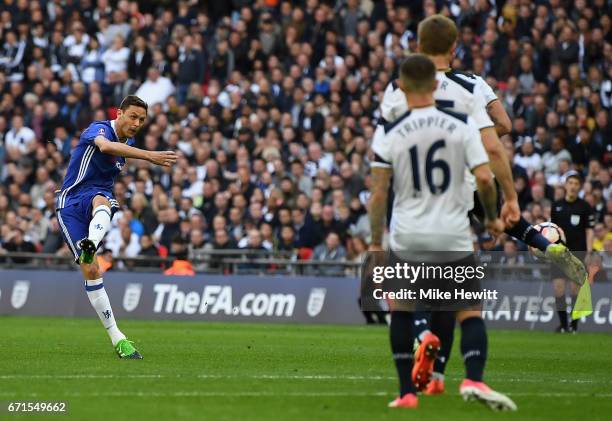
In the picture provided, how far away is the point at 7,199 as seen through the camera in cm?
2811

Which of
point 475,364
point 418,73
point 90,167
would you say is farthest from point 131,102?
point 475,364

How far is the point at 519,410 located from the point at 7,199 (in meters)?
20.9

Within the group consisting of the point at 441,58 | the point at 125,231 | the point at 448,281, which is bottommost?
the point at 125,231

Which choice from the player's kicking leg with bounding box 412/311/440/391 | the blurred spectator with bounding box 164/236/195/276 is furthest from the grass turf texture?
the blurred spectator with bounding box 164/236/195/276

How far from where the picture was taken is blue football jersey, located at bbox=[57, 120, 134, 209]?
13.3 metres

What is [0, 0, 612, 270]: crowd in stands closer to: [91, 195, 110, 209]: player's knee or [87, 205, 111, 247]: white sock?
[91, 195, 110, 209]: player's knee

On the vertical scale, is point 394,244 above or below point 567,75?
below

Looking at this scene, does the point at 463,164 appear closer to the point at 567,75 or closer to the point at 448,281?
the point at 448,281

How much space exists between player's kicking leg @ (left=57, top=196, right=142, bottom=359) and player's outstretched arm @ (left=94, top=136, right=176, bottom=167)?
631mm

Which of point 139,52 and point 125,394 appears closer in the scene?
point 125,394

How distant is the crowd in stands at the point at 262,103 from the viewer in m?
24.8

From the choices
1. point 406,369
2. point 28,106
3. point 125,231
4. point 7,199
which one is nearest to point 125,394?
point 406,369

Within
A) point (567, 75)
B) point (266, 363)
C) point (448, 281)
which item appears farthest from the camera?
point (567, 75)

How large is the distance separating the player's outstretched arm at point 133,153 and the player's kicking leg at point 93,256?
0.63 meters
